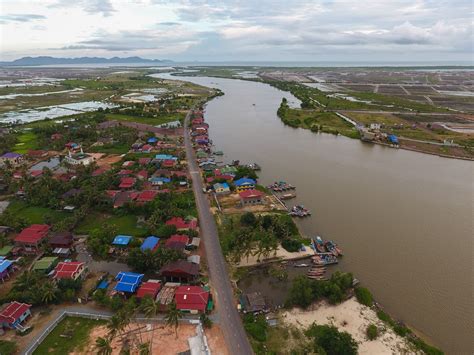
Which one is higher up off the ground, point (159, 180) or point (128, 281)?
point (159, 180)

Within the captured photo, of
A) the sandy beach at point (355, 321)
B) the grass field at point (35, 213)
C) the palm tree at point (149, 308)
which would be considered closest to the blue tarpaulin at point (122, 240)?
the grass field at point (35, 213)

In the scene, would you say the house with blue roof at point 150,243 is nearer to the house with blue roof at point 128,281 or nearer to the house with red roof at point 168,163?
the house with blue roof at point 128,281

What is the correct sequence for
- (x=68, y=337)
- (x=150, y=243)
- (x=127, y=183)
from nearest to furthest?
(x=68, y=337)
(x=150, y=243)
(x=127, y=183)

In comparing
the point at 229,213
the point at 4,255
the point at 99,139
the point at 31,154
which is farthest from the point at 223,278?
the point at 99,139

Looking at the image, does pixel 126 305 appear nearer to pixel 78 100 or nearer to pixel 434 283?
pixel 434 283

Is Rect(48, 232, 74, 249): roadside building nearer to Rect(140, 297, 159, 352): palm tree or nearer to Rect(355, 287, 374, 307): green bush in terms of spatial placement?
Rect(140, 297, 159, 352): palm tree

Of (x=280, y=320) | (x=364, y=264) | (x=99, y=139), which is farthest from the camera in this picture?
(x=99, y=139)

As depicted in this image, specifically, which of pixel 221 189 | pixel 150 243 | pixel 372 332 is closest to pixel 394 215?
pixel 372 332

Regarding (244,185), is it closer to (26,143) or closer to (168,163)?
(168,163)
